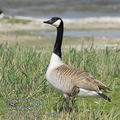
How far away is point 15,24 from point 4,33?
322cm

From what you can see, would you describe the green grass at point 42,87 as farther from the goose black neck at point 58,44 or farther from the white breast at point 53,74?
the goose black neck at point 58,44

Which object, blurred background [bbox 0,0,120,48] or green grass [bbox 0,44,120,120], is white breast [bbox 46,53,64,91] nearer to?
green grass [bbox 0,44,120,120]

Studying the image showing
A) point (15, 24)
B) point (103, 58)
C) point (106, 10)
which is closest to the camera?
point (103, 58)

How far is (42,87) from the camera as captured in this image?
10.2 meters

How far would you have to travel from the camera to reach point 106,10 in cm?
3559

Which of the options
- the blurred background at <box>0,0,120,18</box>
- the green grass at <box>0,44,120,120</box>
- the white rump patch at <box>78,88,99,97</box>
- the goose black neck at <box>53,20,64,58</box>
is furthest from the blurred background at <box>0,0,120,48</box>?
the white rump patch at <box>78,88,99,97</box>

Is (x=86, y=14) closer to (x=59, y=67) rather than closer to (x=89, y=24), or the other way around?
(x=89, y=24)

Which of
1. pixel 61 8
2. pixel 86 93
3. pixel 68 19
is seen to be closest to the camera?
pixel 86 93

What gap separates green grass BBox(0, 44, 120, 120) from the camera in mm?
8426

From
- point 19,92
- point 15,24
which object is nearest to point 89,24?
point 15,24

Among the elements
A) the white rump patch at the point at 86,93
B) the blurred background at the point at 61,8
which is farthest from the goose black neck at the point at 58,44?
the blurred background at the point at 61,8

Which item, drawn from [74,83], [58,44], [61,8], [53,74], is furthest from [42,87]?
[61,8]

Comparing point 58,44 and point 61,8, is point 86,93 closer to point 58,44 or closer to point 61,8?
point 58,44

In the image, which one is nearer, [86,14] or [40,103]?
[40,103]
